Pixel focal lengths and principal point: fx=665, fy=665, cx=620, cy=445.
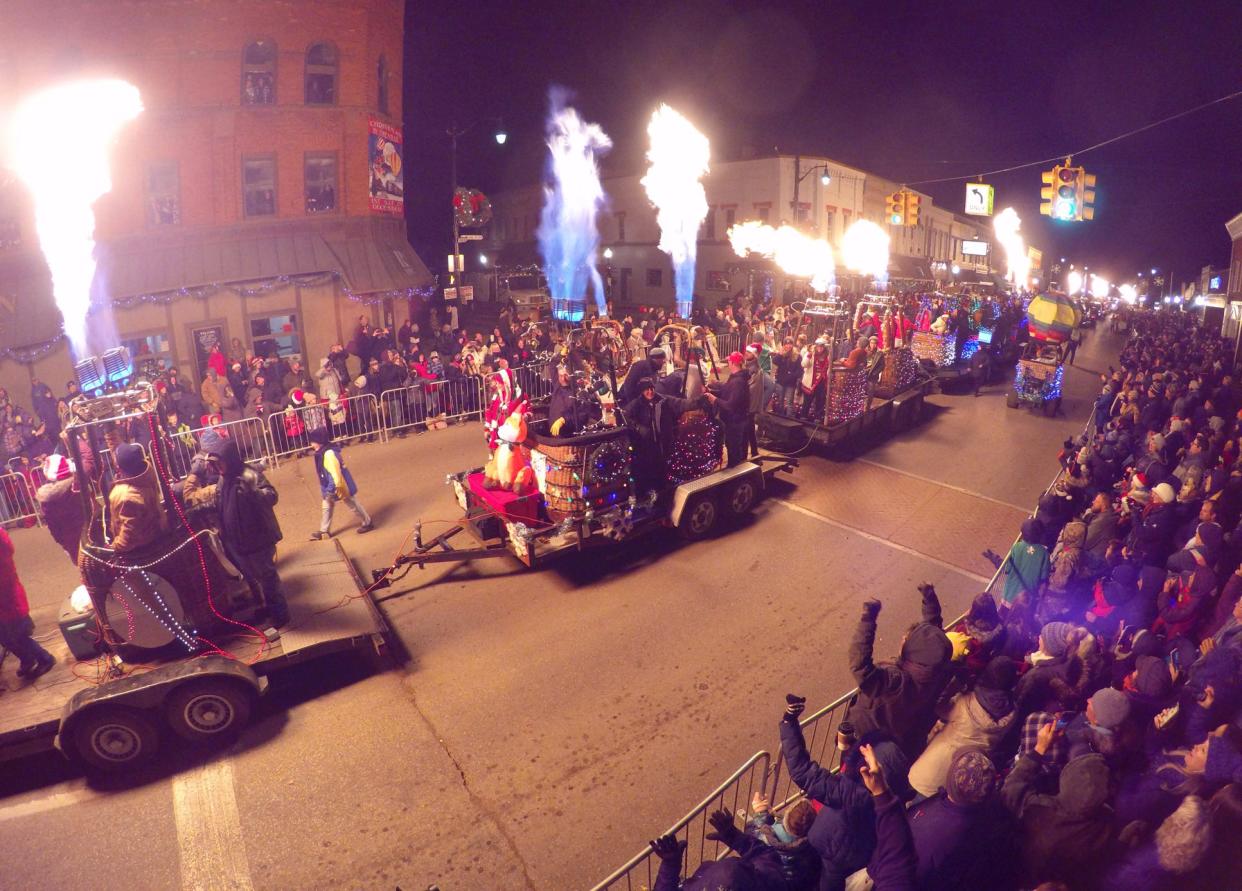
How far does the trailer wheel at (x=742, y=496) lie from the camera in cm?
1017

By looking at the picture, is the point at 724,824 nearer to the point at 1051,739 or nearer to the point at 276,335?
the point at 1051,739

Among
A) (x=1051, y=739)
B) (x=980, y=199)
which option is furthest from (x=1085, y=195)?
(x=1051, y=739)

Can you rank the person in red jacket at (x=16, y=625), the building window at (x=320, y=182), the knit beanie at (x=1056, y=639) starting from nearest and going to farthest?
1. the knit beanie at (x=1056, y=639)
2. the person in red jacket at (x=16, y=625)
3. the building window at (x=320, y=182)

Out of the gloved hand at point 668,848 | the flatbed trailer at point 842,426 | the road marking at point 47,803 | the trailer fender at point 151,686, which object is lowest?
the road marking at point 47,803

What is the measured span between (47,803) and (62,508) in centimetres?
329

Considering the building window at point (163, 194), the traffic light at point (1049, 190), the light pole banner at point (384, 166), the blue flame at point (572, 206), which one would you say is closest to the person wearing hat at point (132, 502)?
the building window at point (163, 194)

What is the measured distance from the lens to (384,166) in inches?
849

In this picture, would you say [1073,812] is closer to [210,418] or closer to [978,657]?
[978,657]

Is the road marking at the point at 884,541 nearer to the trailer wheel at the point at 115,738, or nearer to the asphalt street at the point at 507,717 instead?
the asphalt street at the point at 507,717

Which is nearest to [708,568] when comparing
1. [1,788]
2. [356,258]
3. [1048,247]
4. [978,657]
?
[978,657]

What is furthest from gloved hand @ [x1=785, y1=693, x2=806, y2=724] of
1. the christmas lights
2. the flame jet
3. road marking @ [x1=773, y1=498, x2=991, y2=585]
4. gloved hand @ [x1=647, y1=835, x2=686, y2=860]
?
the flame jet

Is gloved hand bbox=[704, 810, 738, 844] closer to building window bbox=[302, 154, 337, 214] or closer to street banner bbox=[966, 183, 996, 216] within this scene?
building window bbox=[302, 154, 337, 214]

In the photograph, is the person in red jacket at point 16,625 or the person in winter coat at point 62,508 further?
the person in winter coat at point 62,508

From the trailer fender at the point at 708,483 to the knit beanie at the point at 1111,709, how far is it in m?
5.54
